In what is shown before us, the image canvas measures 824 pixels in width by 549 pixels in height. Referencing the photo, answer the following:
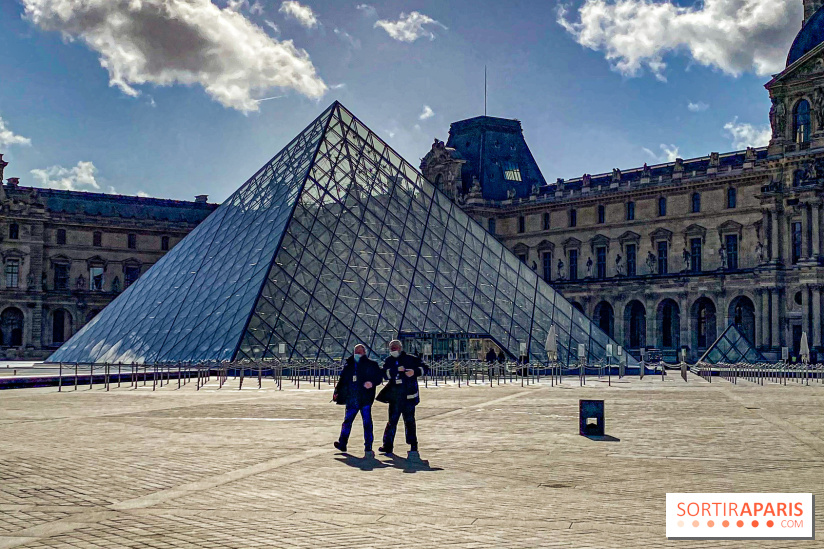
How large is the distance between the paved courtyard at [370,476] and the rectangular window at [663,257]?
53.3m

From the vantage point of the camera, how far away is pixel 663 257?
251 feet

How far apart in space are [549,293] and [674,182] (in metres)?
28.9

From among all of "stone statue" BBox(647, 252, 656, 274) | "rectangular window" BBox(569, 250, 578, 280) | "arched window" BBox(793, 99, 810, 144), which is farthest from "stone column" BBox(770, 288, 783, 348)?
"rectangular window" BBox(569, 250, 578, 280)

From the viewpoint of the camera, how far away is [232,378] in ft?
135

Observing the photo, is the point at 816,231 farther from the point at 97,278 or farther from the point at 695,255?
the point at 97,278

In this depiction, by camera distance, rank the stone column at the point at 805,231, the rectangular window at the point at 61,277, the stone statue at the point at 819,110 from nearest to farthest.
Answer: the stone statue at the point at 819,110 → the stone column at the point at 805,231 → the rectangular window at the point at 61,277

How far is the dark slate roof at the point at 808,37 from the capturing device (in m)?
63.1

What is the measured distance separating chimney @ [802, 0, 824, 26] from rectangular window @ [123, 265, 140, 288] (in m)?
53.5

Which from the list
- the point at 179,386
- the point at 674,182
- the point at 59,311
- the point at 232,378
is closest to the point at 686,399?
the point at 179,386

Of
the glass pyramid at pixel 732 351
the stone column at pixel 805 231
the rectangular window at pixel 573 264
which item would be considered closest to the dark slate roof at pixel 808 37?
the stone column at pixel 805 231

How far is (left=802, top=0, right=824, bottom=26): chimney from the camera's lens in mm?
66688

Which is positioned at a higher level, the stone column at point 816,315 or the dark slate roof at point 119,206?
the dark slate roof at point 119,206

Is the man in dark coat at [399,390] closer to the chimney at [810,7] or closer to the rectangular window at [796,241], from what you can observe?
the rectangular window at [796,241]

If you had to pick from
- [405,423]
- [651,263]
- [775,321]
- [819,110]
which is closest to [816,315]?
[775,321]
